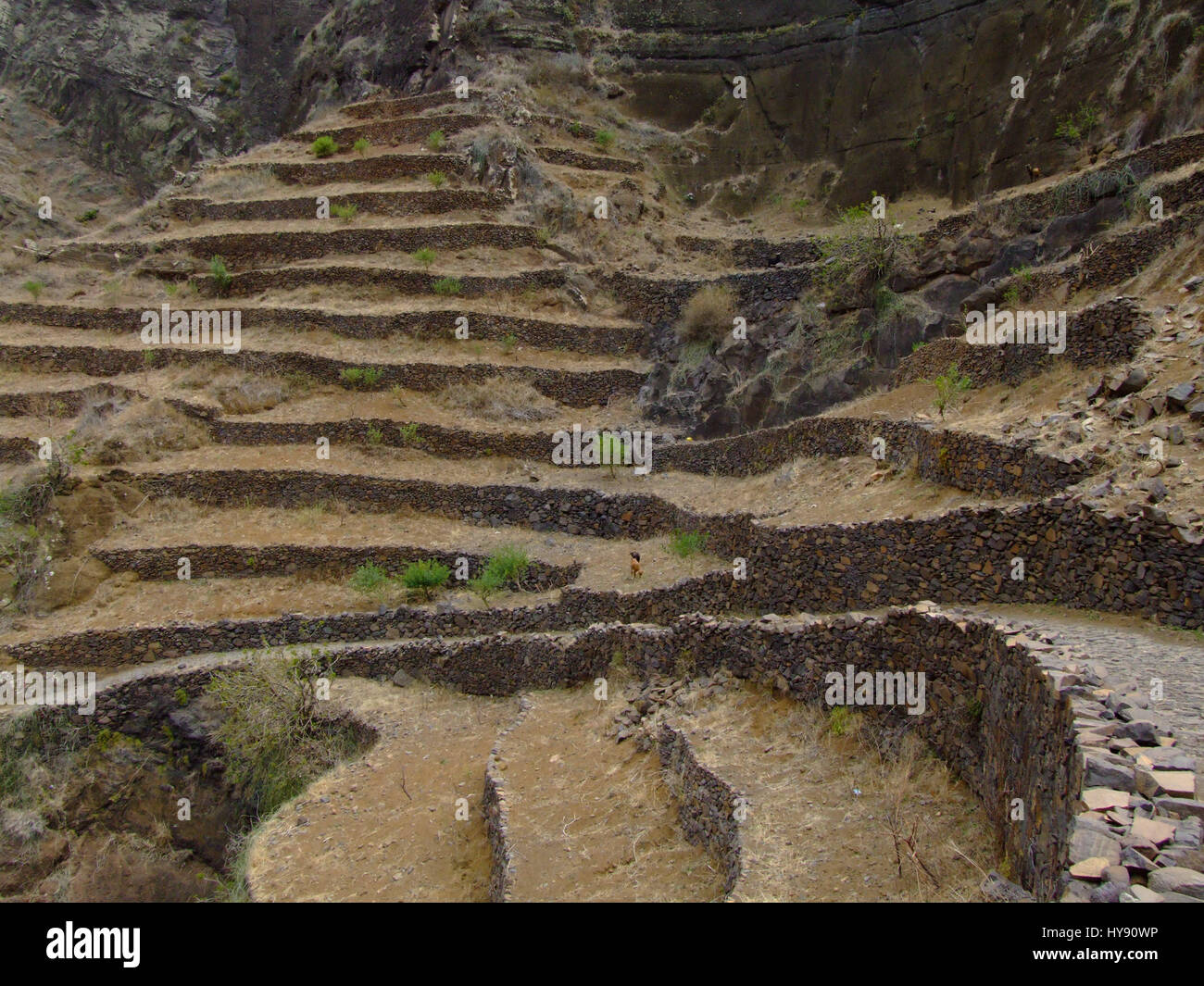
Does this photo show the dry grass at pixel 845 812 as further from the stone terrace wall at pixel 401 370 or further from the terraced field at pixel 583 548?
the stone terrace wall at pixel 401 370

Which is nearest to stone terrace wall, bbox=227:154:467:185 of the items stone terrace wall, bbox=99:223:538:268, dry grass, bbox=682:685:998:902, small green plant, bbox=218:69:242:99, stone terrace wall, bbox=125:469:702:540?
stone terrace wall, bbox=99:223:538:268

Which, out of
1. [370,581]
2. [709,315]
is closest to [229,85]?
[709,315]

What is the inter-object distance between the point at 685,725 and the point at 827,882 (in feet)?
12.1

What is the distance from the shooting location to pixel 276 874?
10680 millimetres

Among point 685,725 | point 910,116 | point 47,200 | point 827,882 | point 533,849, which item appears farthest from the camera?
point 47,200

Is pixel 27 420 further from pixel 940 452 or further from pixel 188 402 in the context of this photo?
pixel 940 452

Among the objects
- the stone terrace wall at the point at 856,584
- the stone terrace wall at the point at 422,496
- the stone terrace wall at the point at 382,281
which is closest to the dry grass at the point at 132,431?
the stone terrace wall at the point at 422,496

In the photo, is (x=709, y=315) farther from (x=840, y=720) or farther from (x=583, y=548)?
(x=840, y=720)

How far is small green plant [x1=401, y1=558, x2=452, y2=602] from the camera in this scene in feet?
58.4

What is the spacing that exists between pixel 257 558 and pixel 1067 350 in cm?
1670

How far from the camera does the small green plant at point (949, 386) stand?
1416 cm

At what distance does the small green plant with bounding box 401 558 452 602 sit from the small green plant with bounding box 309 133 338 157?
22.4 metres

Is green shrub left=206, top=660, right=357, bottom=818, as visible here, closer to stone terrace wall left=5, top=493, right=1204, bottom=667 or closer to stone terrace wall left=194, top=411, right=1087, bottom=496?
stone terrace wall left=5, top=493, right=1204, bottom=667
